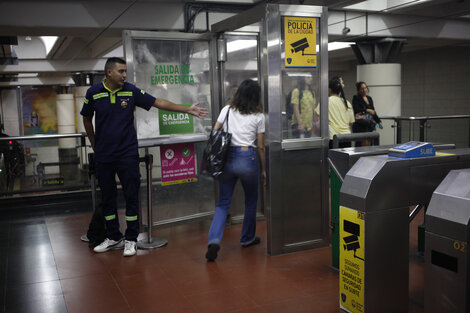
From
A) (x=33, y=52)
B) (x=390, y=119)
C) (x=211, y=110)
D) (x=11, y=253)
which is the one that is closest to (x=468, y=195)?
(x=211, y=110)

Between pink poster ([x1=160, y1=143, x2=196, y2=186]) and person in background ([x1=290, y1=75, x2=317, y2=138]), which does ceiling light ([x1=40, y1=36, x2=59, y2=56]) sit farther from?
person in background ([x1=290, y1=75, x2=317, y2=138])

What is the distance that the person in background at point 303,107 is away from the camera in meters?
4.22

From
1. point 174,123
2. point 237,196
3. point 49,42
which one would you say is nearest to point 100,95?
point 174,123

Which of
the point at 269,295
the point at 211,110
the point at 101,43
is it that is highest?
the point at 101,43

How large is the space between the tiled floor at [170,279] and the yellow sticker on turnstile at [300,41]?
170 cm

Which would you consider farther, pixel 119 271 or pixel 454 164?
pixel 119 271

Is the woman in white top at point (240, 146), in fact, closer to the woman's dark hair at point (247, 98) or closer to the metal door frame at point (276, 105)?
the woman's dark hair at point (247, 98)

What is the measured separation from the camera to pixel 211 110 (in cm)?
527

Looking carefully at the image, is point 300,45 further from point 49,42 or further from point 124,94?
point 49,42

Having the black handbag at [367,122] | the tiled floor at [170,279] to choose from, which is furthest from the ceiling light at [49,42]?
the tiled floor at [170,279]

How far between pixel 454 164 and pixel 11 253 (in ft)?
12.8

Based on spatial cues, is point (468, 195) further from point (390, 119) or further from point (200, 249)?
point (390, 119)

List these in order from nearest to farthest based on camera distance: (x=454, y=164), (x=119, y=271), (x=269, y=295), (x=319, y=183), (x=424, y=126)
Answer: (x=454, y=164) → (x=269, y=295) → (x=119, y=271) → (x=319, y=183) → (x=424, y=126)

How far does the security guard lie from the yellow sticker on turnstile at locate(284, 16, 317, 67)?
0.93 metres
